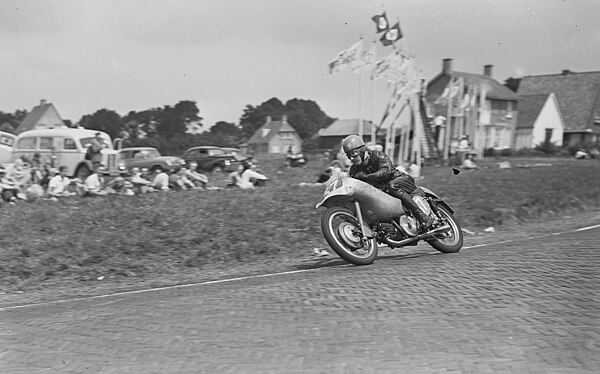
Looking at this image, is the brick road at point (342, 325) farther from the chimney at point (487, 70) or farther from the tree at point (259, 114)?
the chimney at point (487, 70)

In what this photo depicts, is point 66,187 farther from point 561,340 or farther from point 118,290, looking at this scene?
point 561,340

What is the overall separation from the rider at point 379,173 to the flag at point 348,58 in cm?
1584

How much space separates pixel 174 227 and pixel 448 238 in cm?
497

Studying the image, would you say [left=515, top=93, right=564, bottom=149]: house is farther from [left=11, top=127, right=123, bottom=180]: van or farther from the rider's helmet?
the rider's helmet

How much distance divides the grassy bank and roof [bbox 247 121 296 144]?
45398 mm

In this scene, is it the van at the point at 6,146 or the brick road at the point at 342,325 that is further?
the van at the point at 6,146

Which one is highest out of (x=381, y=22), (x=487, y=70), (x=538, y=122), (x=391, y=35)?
(x=487, y=70)

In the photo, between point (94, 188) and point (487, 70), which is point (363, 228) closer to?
point (94, 188)

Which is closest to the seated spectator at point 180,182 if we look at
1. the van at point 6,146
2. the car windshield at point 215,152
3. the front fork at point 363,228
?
the van at point 6,146

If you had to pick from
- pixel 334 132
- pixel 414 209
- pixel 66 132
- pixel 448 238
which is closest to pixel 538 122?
pixel 334 132

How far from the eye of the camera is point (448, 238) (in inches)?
422

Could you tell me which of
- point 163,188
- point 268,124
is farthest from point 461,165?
point 268,124

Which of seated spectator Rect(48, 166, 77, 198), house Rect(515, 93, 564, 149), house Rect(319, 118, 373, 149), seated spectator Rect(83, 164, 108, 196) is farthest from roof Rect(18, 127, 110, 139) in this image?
house Rect(515, 93, 564, 149)

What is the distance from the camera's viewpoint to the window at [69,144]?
23917 millimetres
